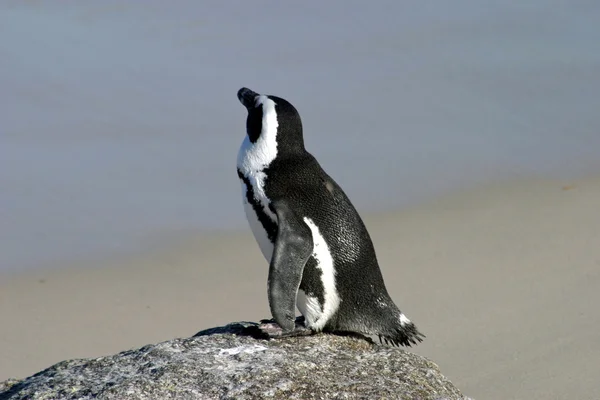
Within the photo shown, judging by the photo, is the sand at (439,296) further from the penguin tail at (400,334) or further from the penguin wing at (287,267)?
the penguin wing at (287,267)

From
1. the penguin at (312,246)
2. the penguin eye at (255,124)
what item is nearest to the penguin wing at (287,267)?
the penguin at (312,246)

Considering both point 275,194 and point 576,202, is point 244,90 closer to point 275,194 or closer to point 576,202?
point 275,194

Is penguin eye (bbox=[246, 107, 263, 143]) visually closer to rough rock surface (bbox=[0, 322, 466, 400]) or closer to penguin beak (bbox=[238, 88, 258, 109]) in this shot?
penguin beak (bbox=[238, 88, 258, 109])

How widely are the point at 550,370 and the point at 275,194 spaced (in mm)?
3281

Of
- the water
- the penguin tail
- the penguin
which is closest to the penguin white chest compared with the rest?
the penguin

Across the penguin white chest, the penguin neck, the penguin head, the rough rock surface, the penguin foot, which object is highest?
the penguin head

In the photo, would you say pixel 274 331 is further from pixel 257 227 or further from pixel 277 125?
pixel 277 125

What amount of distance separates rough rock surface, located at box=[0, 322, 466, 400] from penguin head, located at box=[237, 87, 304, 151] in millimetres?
869

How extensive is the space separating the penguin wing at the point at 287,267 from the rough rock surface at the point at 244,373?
122mm

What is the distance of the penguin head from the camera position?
493cm

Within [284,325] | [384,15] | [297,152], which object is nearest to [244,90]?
[297,152]

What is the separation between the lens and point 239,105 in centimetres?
1172

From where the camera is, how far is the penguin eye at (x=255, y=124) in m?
4.99

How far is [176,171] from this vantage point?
10344 millimetres
